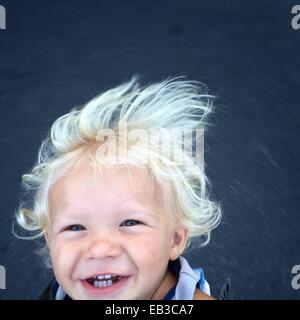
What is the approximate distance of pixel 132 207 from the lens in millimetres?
1495

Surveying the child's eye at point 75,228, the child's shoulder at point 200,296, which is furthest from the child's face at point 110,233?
the child's shoulder at point 200,296

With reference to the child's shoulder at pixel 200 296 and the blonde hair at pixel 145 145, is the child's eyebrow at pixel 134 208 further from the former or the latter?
the child's shoulder at pixel 200 296

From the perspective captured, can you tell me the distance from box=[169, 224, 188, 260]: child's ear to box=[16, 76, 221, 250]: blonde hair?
0.7 inches

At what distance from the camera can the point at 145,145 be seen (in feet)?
5.04

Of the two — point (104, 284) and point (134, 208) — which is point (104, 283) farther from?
point (134, 208)

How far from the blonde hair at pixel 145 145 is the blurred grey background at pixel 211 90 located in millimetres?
30

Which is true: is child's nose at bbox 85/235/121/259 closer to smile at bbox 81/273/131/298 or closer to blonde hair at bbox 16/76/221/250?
smile at bbox 81/273/131/298

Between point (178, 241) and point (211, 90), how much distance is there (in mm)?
390

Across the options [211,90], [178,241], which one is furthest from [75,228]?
[211,90]

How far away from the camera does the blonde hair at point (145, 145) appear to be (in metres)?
1.54

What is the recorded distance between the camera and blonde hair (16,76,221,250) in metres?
1.54

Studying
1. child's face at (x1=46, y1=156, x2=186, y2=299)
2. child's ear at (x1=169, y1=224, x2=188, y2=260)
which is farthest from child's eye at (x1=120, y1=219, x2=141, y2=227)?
child's ear at (x1=169, y1=224, x2=188, y2=260)

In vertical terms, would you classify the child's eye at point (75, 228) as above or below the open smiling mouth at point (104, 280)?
above
